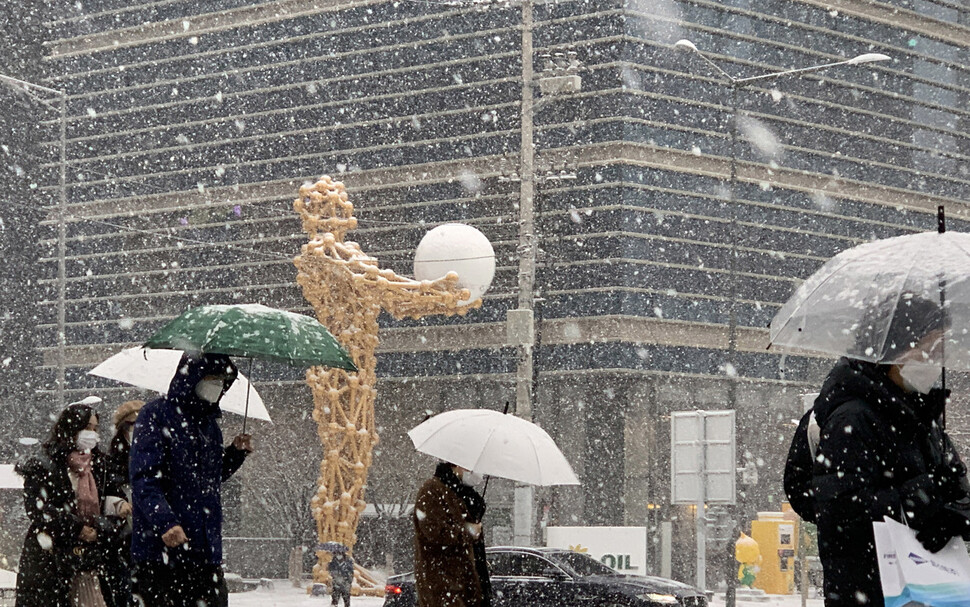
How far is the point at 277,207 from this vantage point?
6088 cm

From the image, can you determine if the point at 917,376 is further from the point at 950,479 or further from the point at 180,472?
the point at 180,472

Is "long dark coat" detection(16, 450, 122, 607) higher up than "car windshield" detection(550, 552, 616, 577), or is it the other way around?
"long dark coat" detection(16, 450, 122, 607)

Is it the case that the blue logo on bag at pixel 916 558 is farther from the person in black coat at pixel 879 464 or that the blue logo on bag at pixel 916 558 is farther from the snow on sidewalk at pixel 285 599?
the snow on sidewalk at pixel 285 599

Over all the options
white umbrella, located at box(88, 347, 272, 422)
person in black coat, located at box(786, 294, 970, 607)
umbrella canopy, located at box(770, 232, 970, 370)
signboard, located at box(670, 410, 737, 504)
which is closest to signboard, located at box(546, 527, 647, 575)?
signboard, located at box(670, 410, 737, 504)

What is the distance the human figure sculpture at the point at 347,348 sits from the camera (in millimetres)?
25797

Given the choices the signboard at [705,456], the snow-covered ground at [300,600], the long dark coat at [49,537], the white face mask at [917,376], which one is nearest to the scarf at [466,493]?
the long dark coat at [49,537]

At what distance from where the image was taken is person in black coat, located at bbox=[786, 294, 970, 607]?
5164 mm

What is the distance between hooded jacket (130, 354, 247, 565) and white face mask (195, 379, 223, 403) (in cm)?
2

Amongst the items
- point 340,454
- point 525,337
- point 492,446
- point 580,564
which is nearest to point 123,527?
point 492,446

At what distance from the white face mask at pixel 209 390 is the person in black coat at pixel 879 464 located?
3.31m

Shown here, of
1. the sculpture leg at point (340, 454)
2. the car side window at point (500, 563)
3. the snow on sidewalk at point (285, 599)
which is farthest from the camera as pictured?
the snow on sidewalk at point (285, 599)

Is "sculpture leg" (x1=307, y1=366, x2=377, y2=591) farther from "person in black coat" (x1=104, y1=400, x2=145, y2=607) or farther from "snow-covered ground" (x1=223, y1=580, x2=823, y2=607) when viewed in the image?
"person in black coat" (x1=104, y1=400, x2=145, y2=607)

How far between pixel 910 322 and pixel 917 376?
0.75ft

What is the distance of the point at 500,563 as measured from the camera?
1853 centimetres
